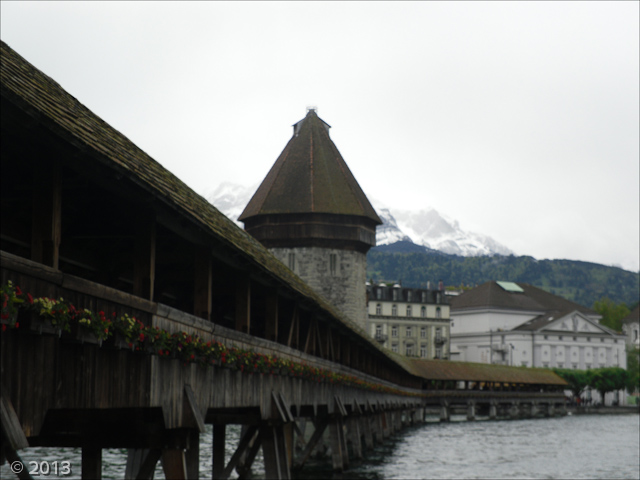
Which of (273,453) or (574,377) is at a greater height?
(574,377)

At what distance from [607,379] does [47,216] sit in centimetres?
10040

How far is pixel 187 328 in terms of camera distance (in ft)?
37.4

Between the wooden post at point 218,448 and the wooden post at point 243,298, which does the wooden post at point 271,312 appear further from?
the wooden post at point 218,448

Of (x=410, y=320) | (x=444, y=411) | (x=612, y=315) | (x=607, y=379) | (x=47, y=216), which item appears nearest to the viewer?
(x=47, y=216)

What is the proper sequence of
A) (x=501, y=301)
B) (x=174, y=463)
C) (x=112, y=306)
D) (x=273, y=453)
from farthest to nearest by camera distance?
1. (x=501, y=301)
2. (x=273, y=453)
3. (x=174, y=463)
4. (x=112, y=306)

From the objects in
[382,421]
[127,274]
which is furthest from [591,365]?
[127,274]

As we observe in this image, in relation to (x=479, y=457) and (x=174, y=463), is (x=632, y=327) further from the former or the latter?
(x=174, y=463)

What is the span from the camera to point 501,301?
12119cm

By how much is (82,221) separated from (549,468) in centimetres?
2694

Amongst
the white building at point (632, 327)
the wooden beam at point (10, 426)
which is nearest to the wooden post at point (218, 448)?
the wooden beam at point (10, 426)

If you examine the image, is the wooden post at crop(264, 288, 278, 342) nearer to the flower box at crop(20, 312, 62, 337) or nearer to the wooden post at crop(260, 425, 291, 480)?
the wooden post at crop(260, 425, 291, 480)

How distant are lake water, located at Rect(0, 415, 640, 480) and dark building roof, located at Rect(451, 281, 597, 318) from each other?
62232mm

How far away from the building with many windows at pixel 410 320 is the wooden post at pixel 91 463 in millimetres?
97104

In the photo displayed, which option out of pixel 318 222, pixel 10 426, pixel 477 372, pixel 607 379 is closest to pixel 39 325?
pixel 10 426
